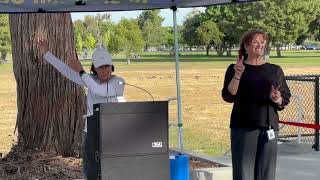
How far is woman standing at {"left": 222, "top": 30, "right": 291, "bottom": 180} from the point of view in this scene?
17.4 ft

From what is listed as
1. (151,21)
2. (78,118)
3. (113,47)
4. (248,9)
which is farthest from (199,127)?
(151,21)

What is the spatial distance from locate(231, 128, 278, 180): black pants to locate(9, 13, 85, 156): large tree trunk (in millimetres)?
3753

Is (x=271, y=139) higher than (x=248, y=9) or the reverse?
the reverse

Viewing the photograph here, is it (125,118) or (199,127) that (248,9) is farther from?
(125,118)

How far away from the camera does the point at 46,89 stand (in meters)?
8.71

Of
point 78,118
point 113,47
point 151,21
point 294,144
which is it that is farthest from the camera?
point 151,21

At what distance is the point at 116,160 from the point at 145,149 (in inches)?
10.3

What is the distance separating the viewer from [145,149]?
5.35 meters

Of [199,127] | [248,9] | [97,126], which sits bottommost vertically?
[199,127]

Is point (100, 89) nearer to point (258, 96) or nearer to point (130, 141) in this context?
point (130, 141)

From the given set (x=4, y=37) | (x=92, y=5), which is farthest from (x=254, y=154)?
(x=4, y=37)

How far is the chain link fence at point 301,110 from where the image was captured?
10.5m

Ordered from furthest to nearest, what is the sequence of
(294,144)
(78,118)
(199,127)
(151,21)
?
(151,21)
(199,127)
(294,144)
(78,118)

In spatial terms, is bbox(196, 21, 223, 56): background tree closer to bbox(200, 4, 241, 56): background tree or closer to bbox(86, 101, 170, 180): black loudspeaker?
bbox(200, 4, 241, 56): background tree
